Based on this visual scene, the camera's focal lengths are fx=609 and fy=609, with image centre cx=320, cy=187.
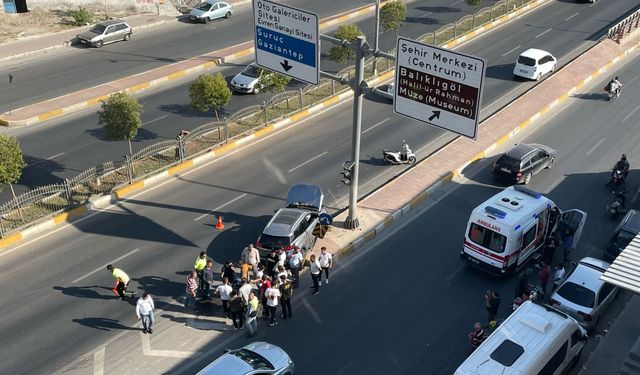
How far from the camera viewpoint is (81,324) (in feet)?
59.1

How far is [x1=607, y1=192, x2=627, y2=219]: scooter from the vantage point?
2316cm

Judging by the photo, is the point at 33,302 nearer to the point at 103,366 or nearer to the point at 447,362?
the point at 103,366

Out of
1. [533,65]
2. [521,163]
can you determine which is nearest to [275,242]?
[521,163]

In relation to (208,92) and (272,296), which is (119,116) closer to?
(208,92)

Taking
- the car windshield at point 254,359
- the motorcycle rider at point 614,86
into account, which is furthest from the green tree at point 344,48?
the car windshield at point 254,359

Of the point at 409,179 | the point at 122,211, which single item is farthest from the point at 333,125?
the point at 122,211

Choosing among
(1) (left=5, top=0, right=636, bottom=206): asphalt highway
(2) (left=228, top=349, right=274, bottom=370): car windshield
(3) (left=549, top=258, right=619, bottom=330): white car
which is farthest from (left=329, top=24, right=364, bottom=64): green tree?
(2) (left=228, top=349, right=274, bottom=370): car windshield

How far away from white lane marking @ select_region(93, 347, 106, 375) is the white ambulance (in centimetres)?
1160

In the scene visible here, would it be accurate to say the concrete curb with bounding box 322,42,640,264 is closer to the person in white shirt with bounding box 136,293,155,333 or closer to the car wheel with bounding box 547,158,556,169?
the car wheel with bounding box 547,158,556,169

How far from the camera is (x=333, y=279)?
66.6 feet

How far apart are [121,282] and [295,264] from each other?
210 inches

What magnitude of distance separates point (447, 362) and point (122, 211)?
45.1 feet

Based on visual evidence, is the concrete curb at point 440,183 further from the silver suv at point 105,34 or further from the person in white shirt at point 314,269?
the silver suv at point 105,34

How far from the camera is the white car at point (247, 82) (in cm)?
3369
